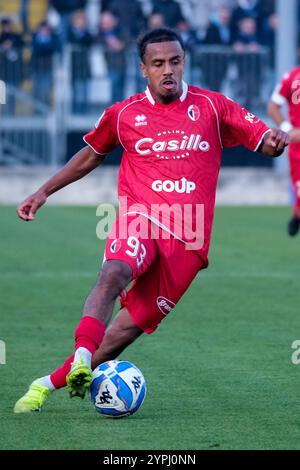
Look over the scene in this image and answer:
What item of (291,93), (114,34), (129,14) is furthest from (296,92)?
(129,14)

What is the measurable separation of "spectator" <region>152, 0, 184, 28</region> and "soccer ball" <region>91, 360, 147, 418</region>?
59.3 ft

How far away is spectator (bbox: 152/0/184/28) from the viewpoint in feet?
78.8

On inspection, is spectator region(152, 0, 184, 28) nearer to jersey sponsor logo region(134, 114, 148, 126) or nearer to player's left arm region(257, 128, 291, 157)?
jersey sponsor logo region(134, 114, 148, 126)

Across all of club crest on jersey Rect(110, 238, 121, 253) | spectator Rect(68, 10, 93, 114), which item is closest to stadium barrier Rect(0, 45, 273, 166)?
spectator Rect(68, 10, 93, 114)

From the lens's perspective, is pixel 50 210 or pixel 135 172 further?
pixel 50 210

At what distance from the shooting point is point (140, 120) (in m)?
6.82

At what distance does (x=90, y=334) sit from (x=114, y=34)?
1849cm

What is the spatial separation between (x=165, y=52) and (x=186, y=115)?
1.16 feet

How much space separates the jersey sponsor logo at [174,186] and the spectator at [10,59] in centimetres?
1721

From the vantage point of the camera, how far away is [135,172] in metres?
6.82

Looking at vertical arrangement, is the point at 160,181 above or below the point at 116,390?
above

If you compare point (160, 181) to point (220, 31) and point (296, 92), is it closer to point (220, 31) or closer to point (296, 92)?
point (296, 92)
